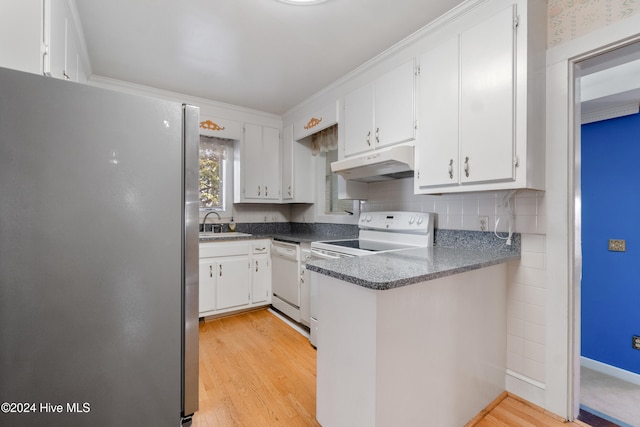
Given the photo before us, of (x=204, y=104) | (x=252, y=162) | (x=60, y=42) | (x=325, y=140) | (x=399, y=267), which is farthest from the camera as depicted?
(x=252, y=162)

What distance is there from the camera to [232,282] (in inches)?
123

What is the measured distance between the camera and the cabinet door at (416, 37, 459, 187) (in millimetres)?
1783

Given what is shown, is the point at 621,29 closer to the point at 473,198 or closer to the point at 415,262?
the point at 473,198

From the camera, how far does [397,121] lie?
7.05ft

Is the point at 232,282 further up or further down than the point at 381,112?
further down

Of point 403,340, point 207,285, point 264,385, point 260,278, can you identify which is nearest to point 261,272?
point 260,278

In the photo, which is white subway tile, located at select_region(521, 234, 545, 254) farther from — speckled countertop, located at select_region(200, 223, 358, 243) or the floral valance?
the floral valance

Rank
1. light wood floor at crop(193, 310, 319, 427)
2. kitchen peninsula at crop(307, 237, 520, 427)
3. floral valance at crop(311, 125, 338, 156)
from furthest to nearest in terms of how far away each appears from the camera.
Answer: floral valance at crop(311, 125, 338, 156)
light wood floor at crop(193, 310, 319, 427)
kitchen peninsula at crop(307, 237, 520, 427)

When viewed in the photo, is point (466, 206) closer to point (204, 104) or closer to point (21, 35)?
point (21, 35)

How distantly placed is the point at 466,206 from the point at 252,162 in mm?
2510

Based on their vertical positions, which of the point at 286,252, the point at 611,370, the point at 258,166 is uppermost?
the point at 258,166

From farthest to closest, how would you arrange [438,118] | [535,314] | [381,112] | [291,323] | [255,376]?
[291,323] < [381,112] < [255,376] < [438,118] < [535,314]

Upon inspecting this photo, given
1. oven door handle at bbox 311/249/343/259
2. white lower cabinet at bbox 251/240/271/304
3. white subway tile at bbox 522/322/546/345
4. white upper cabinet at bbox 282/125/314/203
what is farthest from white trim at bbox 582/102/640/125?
white lower cabinet at bbox 251/240/271/304

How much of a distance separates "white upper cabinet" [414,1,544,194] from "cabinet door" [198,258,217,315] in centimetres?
226
